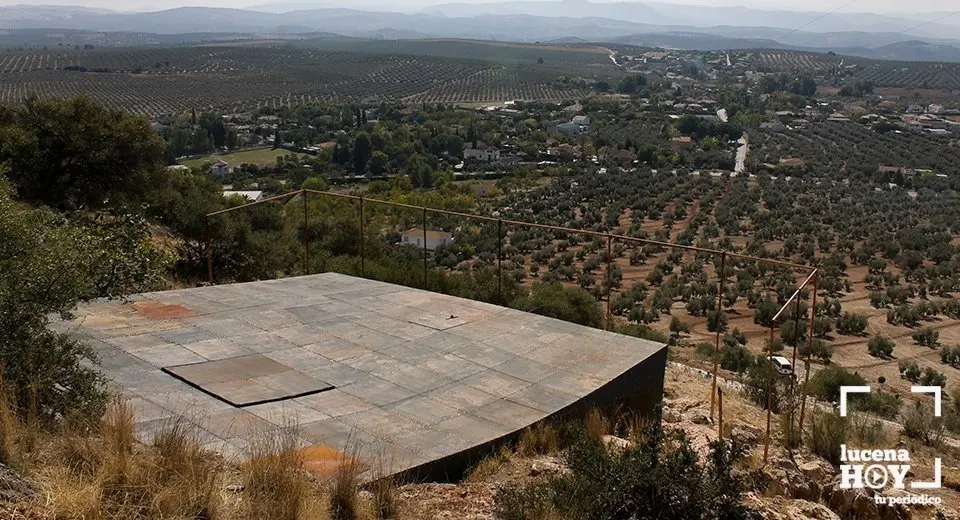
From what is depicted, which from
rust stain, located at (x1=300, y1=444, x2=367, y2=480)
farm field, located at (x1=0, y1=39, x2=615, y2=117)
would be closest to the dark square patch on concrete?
rust stain, located at (x1=300, y1=444, x2=367, y2=480)

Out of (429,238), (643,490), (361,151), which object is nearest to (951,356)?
(429,238)

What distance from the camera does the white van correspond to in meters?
22.4

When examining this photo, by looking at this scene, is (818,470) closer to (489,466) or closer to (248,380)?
(489,466)

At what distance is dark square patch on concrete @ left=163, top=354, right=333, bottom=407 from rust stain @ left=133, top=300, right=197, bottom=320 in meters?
2.04

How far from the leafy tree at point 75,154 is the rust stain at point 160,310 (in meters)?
8.75

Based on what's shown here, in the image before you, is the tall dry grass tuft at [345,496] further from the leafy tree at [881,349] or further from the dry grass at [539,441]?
the leafy tree at [881,349]

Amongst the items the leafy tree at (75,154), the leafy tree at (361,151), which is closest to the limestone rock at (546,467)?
the leafy tree at (75,154)

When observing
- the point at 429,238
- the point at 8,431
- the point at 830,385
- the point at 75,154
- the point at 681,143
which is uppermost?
the point at 75,154

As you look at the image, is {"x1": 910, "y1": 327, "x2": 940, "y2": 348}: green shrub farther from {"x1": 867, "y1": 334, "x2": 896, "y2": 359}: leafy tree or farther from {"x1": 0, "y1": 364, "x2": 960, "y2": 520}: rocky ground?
{"x1": 0, "y1": 364, "x2": 960, "y2": 520}: rocky ground

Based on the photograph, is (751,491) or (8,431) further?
(751,491)

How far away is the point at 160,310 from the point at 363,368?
3609mm

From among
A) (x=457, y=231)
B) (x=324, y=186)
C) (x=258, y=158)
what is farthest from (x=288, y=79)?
(x=457, y=231)

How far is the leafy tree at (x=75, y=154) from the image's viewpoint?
19609 millimetres

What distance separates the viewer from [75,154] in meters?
20.6
